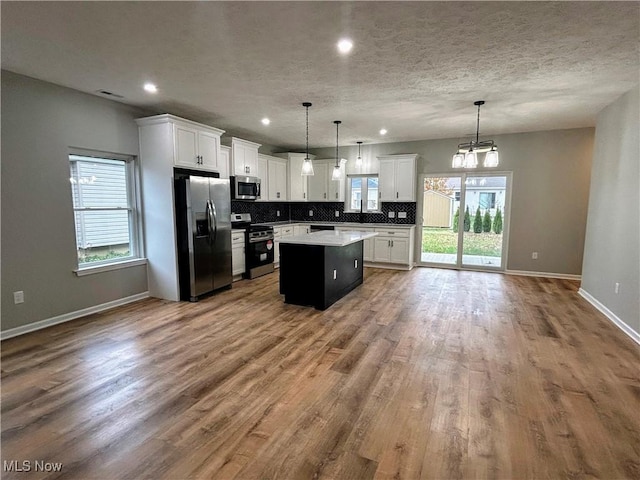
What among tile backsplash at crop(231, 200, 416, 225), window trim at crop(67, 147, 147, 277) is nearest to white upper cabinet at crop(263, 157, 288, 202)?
tile backsplash at crop(231, 200, 416, 225)

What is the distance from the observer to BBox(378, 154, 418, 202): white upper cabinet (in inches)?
264

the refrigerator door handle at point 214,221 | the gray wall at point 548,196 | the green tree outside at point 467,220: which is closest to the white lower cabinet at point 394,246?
the green tree outside at point 467,220

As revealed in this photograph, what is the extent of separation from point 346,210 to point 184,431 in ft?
20.0

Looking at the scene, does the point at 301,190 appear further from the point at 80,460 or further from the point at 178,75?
the point at 80,460

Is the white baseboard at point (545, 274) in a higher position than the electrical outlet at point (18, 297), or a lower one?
Result: lower

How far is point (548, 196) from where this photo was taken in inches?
234

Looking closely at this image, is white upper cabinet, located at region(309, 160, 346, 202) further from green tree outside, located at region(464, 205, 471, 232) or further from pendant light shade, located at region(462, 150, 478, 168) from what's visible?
pendant light shade, located at region(462, 150, 478, 168)

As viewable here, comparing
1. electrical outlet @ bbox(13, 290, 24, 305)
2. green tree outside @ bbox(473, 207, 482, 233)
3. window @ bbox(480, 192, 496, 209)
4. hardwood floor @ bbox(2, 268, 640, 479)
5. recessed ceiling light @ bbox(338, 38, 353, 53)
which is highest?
recessed ceiling light @ bbox(338, 38, 353, 53)

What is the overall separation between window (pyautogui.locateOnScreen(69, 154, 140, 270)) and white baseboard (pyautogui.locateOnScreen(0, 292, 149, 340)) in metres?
0.53

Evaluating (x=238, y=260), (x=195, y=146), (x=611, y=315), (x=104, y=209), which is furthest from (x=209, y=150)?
(x=611, y=315)

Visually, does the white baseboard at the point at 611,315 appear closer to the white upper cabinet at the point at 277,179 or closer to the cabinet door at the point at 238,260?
the cabinet door at the point at 238,260

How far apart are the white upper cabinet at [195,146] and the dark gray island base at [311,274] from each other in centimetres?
175

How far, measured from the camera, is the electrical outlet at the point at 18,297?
3.31 metres

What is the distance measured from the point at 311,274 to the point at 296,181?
143 inches
